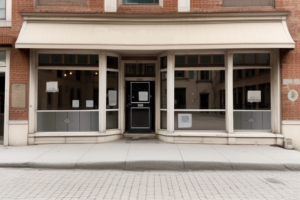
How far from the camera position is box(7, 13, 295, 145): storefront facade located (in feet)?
28.9

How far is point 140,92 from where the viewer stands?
1036 cm

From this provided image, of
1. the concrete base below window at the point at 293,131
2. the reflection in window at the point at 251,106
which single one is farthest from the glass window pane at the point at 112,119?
the concrete base below window at the point at 293,131

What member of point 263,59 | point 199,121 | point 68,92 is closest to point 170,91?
point 199,121

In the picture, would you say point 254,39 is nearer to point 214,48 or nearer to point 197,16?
point 214,48

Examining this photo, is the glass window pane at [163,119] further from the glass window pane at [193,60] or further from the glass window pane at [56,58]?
the glass window pane at [56,58]

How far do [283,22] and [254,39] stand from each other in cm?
139

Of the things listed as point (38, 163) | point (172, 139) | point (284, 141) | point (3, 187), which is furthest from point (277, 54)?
point (3, 187)

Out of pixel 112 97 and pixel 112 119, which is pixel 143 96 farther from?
pixel 112 119

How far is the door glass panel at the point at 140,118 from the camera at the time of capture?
10289mm

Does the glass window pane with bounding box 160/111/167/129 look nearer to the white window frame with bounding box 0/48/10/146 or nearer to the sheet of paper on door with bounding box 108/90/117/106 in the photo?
the sheet of paper on door with bounding box 108/90/117/106

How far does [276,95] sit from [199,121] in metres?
3.03

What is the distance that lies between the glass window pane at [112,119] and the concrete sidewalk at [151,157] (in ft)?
3.14

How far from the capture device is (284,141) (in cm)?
869

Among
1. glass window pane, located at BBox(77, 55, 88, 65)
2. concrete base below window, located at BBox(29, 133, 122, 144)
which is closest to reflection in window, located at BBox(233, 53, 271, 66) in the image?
glass window pane, located at BBox(77, 55, 88, 65)
